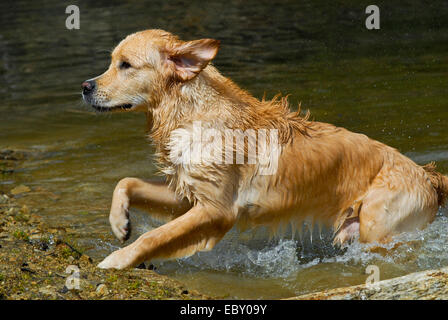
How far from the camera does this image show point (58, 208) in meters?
7.36

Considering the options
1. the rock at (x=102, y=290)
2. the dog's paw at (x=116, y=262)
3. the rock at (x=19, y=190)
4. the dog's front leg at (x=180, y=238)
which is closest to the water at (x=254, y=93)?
the rock at (x=19, y=190)

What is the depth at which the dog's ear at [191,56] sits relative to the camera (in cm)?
534

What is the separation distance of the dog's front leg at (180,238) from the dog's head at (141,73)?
3.33ft

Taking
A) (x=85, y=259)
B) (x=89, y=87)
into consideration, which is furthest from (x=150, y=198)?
(x=89, y=87)

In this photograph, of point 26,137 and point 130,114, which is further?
point 130,114

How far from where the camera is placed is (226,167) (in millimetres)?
5539

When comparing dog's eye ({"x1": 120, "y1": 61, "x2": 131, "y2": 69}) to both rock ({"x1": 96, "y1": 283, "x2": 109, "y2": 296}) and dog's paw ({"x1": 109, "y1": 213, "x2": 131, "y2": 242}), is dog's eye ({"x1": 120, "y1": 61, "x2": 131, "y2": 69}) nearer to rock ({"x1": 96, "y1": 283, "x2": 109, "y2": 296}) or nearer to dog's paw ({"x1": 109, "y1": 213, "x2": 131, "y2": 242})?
dog's paw ({"x1": 109, "y1": 213, "x2": 131, "y2": 242})

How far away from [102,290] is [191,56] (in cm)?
199

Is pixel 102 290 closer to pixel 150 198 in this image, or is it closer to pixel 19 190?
pixel 150 198

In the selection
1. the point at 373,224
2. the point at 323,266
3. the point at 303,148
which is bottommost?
the point at 323,266

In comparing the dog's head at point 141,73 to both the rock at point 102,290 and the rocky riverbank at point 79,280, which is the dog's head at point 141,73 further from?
the rock at point 102,290

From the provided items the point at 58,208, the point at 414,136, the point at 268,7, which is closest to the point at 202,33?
the point at 268,7
